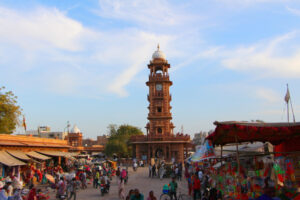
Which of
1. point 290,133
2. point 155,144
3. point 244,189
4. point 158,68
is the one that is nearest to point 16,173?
point 244,189

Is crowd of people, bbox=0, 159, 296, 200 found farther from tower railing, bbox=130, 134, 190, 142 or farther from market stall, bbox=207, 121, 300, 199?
tower railing, bbox=130, 134, 190, 142

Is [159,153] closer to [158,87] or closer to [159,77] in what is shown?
[158,87]

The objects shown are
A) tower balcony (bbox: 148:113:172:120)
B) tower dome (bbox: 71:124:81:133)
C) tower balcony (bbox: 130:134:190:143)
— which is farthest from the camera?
tower dome (bbox: 71:124:81:133)

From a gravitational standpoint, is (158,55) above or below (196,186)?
above

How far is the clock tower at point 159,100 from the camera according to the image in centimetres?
5181

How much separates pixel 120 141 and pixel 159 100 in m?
17.1

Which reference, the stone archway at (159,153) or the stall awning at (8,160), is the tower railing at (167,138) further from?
the stall awning at (8,160)

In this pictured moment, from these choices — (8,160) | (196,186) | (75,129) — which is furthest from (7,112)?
(75,129)

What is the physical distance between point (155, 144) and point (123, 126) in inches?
1180

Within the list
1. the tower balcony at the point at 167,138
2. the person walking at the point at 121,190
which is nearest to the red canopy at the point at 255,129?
the person walking at the point at 121,190

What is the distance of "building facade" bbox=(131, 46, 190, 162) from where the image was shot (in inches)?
1962

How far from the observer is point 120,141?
2518 inches

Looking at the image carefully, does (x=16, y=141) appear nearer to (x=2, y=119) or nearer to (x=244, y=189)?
(x=2, y=119)


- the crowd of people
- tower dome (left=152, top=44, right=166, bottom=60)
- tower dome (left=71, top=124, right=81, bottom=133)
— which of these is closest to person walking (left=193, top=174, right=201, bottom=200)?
the crowd of people
